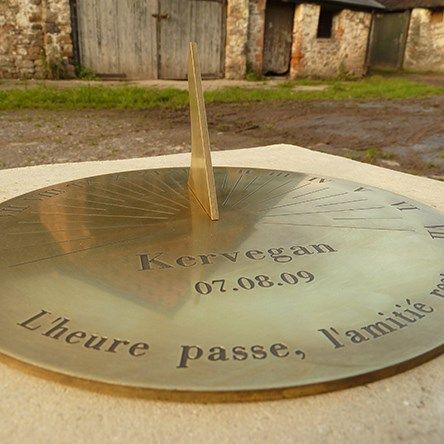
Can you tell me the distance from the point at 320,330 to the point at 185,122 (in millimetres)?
5370

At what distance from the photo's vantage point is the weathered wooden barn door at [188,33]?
10.7 metres

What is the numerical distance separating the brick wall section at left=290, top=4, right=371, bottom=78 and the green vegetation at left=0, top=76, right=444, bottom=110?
7.34 ft

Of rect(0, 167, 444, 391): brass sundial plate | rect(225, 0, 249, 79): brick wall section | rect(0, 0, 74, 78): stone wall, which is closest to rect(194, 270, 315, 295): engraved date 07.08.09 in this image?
rect(0, 167, 444, 391): brass sundial plate

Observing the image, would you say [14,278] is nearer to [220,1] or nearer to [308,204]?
[308,204]

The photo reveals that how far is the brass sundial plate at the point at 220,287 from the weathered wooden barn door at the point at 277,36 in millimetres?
11635

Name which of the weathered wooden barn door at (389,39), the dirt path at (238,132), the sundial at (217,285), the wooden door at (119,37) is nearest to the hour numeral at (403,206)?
the sundial at (217,285)

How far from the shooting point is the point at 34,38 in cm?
928

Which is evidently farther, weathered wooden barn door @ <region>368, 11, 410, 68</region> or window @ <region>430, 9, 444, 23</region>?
weathered wooden barn door @ <region>368, 11, 410, 68</region>

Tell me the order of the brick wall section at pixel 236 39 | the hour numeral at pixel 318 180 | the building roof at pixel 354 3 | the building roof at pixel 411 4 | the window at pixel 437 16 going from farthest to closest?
the window at pixel 437 16 < the building roof at pixel 411 4 < the building roof at pixel 354 3 < the brick wall section at pixel 236 39 < the hour numeral at pixel 318 180

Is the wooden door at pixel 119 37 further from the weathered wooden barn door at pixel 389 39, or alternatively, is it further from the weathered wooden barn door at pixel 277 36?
the weathered wooden barn door at pixel 389 39

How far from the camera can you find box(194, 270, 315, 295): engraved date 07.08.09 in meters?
1.23

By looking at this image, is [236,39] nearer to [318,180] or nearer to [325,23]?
[325,23]

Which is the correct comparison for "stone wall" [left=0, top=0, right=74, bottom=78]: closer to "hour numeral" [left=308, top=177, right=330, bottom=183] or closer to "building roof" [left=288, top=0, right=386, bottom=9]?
"building roof" [left=288, top=0, right=386, bottom=9]

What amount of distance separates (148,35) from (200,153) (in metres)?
9.66
